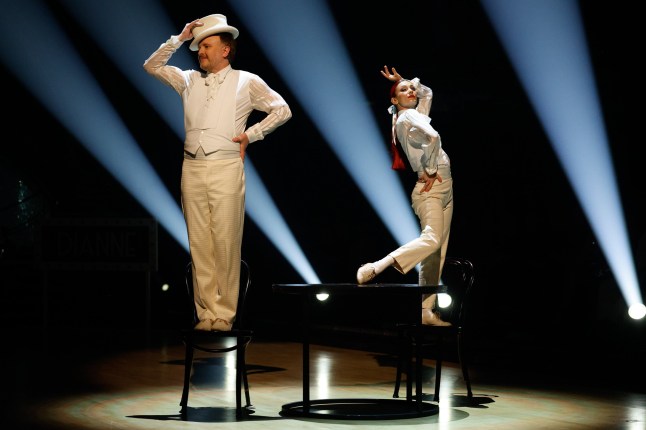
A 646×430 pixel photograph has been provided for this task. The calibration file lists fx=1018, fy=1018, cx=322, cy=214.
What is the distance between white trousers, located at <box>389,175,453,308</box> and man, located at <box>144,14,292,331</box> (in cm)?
93

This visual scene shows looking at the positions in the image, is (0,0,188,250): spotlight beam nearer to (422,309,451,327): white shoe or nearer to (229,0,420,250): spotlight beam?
(229,0,420,250): spotlight beam

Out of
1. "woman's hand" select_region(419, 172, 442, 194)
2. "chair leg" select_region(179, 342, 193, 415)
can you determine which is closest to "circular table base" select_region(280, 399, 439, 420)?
"chair leg" select_region(179, 342, 193, 415)

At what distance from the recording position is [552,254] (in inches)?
309

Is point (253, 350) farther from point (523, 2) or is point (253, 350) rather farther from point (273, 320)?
point (523, 2)

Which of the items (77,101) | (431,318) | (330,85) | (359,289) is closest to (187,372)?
(359,289)

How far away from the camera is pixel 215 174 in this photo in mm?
4254

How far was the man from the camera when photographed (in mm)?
4258

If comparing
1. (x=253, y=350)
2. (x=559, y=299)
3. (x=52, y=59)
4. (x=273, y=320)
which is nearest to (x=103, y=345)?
(x=253, y=350)

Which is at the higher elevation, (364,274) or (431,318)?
(364,274)

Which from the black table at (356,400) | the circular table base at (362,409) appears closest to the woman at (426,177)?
the black table at (356,400)

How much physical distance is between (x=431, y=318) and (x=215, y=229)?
1339mm

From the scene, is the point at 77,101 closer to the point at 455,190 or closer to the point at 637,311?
the point at 455,190

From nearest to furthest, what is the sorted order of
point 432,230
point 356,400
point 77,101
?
point 356,400 → point 432,230 → point 77,101

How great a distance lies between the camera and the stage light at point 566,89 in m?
6.64
